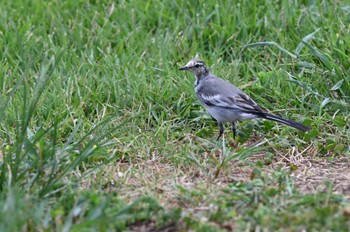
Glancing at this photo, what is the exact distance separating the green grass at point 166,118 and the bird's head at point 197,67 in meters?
0.17

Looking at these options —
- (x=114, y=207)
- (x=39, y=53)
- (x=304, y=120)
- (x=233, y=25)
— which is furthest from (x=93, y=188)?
(x=233, y=25)

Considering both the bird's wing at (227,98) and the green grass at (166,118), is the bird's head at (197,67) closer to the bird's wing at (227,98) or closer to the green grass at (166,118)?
the green grass at (166,118)

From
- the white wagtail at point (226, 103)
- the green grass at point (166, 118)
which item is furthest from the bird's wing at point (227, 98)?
the green grass at point (166, 118)

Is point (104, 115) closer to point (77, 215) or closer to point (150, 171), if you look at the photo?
point (150, 171)

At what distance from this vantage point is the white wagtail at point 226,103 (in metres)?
6.57

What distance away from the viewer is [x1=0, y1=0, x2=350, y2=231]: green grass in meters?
4.79

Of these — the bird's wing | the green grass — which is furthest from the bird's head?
the bird's wing

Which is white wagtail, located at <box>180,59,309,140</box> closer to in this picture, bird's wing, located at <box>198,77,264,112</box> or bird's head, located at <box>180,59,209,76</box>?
bird's wing, located at <box>198,77,264,112</box>

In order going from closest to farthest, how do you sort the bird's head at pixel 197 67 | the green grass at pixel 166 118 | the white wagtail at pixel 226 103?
1. the green grass at pixel 166 118
2. the white wagtail at pixel 226 103
3. the bird's head at pixel 197 67

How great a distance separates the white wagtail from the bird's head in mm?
181

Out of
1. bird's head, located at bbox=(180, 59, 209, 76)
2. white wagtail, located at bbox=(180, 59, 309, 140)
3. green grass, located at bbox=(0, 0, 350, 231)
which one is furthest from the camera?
bird's head, located at bbox=(180, 59, 209, 76)

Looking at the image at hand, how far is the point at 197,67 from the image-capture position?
23.8 ft

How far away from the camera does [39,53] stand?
7961 mm

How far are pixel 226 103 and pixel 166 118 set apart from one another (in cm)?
58
